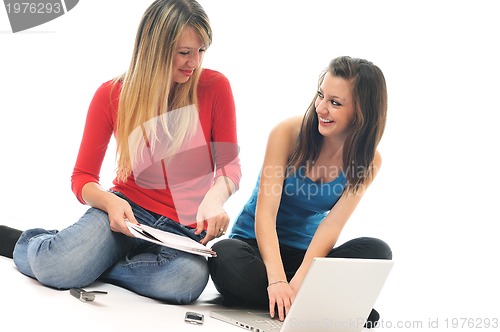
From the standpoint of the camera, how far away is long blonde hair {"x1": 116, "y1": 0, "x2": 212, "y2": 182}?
1653 mm

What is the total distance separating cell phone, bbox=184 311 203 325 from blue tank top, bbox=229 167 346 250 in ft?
1.18

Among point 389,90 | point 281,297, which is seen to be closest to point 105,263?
point 281,297

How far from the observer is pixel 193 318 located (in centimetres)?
146

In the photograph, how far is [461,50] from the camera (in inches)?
94.6

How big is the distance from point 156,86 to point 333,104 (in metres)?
0.43

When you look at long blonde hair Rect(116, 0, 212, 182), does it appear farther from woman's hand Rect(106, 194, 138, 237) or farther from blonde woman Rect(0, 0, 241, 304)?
woman's hand Rect(106, 194, 138, 237)

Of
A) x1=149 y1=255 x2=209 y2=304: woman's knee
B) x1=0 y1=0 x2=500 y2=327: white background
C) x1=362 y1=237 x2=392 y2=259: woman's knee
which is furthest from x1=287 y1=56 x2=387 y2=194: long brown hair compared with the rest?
x1=0 y1=0 x2=500 y2=327: white background

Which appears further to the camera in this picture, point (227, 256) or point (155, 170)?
point (155, 170)

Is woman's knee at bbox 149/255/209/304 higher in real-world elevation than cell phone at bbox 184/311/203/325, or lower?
higher

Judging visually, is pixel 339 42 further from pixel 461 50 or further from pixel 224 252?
pixel 224 252

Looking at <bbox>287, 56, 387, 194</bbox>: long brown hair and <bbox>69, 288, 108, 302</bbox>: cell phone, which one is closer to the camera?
<bbox>69, 288, 108, 302</bbox>: cell phone

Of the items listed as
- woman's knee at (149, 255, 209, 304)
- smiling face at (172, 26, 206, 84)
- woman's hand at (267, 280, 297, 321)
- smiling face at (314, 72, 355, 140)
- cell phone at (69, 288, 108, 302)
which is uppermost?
smiling face at (172, 26, 206, 84)

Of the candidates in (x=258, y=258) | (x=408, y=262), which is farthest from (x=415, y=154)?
(x=258, y=258)

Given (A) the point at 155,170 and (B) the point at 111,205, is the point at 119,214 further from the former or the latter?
(A) the point at 155,170
